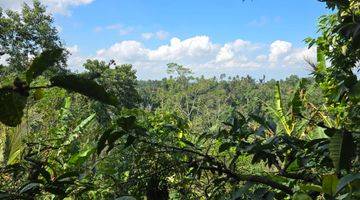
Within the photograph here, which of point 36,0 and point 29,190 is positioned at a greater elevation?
point 36,0

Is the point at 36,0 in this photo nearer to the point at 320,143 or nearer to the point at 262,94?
the point at 320,143

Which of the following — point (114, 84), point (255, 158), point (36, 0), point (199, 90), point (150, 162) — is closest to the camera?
point (255, 158)

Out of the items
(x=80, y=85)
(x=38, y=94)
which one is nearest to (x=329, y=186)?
(x=80, y=85)

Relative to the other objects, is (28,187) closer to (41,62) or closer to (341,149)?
(41,62)

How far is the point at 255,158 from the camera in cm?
98

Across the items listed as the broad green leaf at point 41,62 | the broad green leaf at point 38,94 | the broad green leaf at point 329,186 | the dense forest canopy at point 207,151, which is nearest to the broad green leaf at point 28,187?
the dense forest canopy at point 207,151

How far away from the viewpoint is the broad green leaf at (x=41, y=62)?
1.50ft

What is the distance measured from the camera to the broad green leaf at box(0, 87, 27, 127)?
1.48 feet

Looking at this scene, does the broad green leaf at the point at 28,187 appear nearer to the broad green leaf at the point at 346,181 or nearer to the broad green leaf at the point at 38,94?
the broad green leaf at the point at 38,94

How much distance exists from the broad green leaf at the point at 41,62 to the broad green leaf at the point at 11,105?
21mm

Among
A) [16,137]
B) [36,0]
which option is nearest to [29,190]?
[16,137]

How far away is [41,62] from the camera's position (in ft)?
1.52

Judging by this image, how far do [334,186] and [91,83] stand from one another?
0.29m

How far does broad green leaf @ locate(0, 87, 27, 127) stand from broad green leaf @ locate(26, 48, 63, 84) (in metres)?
0.02
